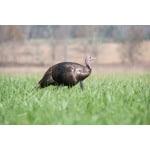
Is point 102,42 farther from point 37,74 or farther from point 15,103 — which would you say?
point 15,103

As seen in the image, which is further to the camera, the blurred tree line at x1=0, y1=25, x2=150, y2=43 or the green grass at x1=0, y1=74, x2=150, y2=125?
the blurred tree line at x1=0, y1=25, x2=150, y2=43

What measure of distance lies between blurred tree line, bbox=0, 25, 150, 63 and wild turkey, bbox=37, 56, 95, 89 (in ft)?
0.32

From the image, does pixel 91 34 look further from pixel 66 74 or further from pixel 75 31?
pixel 66 74

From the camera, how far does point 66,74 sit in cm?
357

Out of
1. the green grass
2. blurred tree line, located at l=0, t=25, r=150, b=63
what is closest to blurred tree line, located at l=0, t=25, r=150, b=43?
blurred tree line, located at l=0, t=25, r=150, b=63

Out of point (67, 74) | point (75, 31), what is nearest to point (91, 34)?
point (75, 31)

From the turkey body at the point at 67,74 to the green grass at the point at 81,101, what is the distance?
1.7 inches

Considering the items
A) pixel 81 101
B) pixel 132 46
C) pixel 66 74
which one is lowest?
pixel 81 101

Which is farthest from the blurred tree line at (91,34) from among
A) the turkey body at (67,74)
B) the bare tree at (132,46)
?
the turkey body at (67,74)

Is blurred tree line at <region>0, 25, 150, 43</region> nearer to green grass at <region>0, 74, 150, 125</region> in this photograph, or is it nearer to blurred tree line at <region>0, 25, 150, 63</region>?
blurred tree line at <region>0, 25, 150, 63</region>

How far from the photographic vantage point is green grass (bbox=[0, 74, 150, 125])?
3.35 meters
